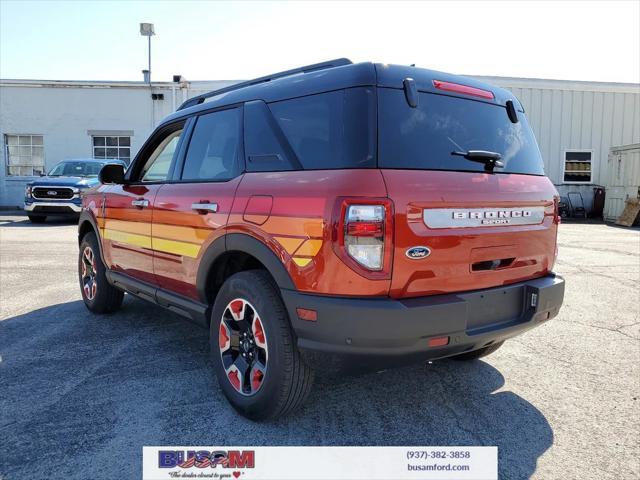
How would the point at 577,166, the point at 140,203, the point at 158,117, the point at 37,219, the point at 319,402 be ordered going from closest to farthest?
the point at 319,402
the point at 140,203
the point at 37,219
the point at 158,117
the point at 577,166

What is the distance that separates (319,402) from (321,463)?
0.62 m

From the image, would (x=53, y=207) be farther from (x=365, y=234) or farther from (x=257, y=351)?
(x=365, y=234)

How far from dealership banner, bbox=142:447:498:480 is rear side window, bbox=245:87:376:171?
55.5 inches

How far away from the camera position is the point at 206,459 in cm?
239

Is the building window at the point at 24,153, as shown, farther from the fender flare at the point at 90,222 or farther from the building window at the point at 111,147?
the fender flare at the point at 90,222

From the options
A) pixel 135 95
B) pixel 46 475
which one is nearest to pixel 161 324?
pixel 46 475

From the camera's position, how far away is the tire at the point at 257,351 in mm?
2486

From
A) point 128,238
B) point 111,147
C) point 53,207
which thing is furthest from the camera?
point 111,147

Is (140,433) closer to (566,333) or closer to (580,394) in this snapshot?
(580,394)

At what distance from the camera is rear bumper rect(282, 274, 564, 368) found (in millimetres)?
2174

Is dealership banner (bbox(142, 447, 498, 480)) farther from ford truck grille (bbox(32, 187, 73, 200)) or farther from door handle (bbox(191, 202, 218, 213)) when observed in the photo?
ford truck grille (bbox(32, 187, 73, 200))

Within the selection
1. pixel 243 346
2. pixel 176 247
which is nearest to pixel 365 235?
pixel 243 346

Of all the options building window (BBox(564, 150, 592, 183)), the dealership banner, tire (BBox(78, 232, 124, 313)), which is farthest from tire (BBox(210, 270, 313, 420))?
building window (BBox(564, 150, 592, 183))

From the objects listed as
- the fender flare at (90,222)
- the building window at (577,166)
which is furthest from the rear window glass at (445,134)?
the building window at (577,166)
